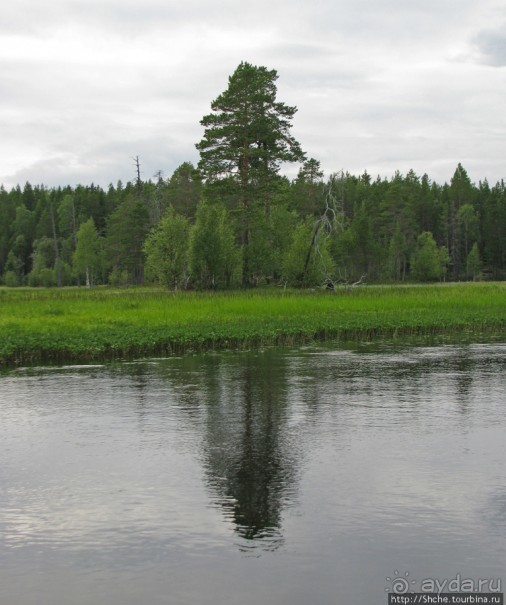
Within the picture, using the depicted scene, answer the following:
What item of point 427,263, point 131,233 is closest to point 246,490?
point 131,233

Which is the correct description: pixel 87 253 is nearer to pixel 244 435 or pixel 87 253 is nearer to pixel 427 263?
pixel 427 263

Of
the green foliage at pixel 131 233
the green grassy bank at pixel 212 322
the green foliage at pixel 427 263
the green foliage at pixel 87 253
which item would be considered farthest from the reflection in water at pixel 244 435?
the green foliage at pixel 427 263

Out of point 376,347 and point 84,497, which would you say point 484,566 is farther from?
point 376,347

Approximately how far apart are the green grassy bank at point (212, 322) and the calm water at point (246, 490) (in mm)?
5081

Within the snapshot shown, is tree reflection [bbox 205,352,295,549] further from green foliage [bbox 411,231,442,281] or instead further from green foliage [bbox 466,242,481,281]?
green foliage [bbox 466,242,481,281]

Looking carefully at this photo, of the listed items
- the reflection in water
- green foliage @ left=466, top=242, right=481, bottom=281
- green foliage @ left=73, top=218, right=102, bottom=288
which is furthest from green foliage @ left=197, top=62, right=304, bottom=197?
green foliage @ left=466, top=242, right=481, bottom=281

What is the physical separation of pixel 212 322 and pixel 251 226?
82.6ft

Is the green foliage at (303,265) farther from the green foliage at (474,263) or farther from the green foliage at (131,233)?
the green foliage at (474,263)

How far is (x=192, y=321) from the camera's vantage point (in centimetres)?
2747

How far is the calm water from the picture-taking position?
22.9 feet

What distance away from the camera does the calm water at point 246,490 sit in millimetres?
6980

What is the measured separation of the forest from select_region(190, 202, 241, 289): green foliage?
8 centimetres

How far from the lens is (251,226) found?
51875 millimetres

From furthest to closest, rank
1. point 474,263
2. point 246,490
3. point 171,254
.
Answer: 1. point 474,263
2. point 171,254
3. point 246,490
